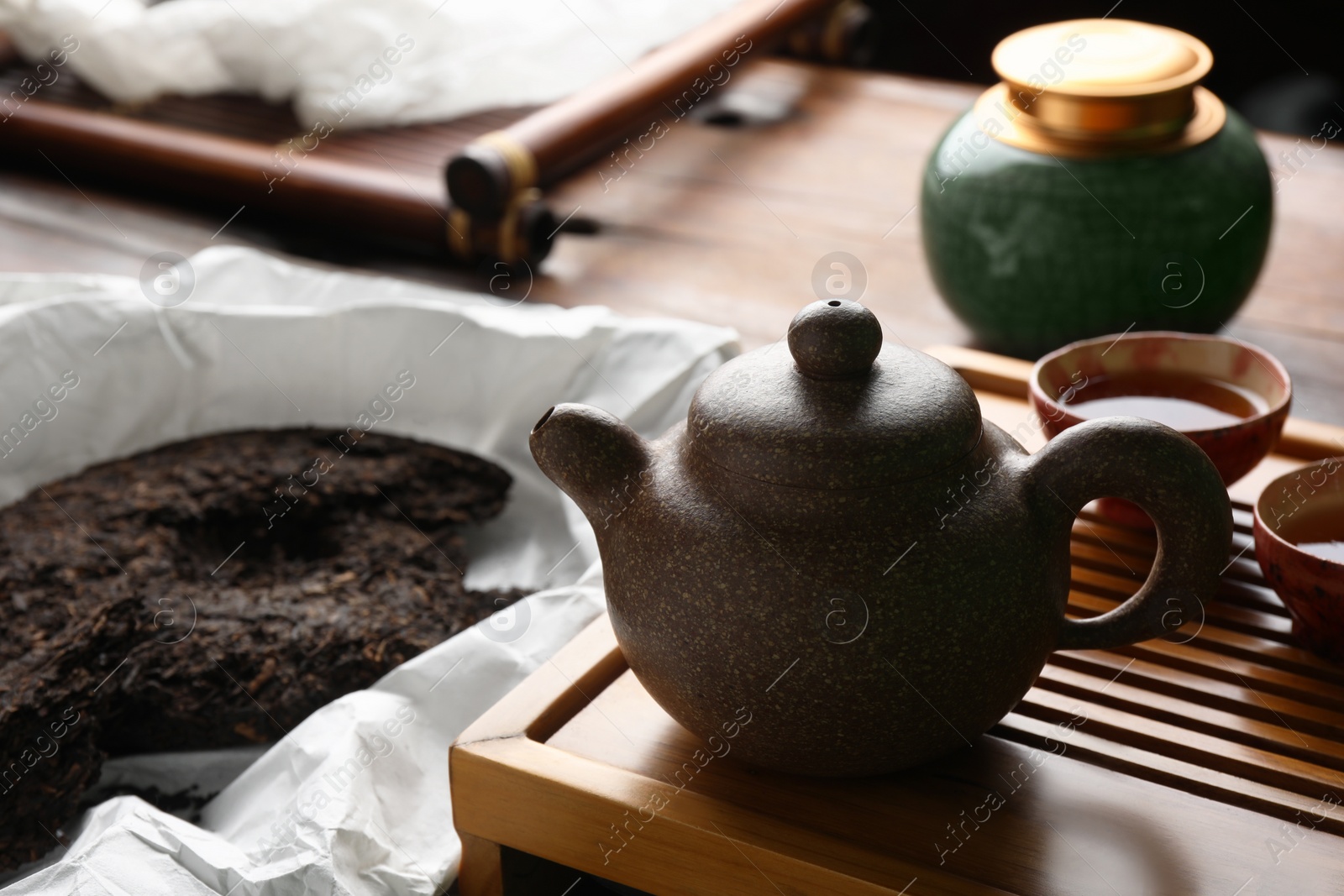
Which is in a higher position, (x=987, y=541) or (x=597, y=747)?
(x=987, y=541)

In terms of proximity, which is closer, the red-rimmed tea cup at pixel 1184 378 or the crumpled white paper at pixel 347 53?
the red-rimmed tea cup at pixel 1184 378

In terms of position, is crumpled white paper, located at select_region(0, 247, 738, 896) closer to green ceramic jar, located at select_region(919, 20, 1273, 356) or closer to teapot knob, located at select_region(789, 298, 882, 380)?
green ceramic jar, located at select_region(919, 20, 1273, 356)

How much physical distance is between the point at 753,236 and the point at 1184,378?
87 centimetres

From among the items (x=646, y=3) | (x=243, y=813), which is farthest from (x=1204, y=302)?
(x=646, y=3)

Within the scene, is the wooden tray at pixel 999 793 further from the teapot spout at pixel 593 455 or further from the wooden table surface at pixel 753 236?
the wooden table surface at pixel 753 236

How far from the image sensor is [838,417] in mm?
644

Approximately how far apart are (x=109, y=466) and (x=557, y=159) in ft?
2.40

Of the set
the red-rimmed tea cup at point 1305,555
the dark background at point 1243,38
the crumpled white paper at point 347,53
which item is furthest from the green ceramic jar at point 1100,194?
the dark background at point 1243,38

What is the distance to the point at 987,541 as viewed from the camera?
65cm

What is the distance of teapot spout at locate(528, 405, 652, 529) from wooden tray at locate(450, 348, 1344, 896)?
0.48 feet

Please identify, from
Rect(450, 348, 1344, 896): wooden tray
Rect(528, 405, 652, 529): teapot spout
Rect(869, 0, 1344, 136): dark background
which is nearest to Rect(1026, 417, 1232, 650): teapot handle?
Rect(450, 348, 1344, 896): wooden tray

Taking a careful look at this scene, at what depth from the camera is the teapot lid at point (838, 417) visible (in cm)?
64

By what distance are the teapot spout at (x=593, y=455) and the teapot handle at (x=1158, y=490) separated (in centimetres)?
22

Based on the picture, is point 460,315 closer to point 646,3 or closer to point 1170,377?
point 1170,377
